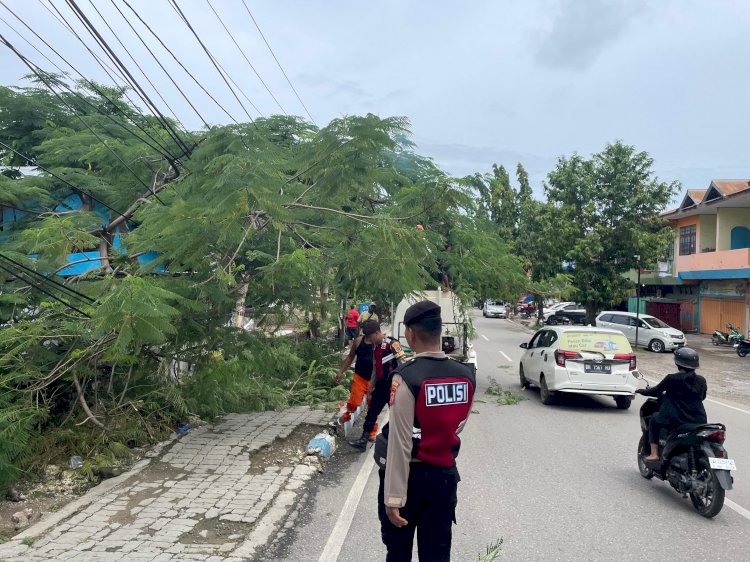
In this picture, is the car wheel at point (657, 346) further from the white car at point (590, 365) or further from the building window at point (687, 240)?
the white car at point (590, 365)

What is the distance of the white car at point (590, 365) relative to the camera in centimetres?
1188

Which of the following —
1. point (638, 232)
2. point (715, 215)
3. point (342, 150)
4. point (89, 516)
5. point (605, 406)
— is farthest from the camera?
point (715, 215)

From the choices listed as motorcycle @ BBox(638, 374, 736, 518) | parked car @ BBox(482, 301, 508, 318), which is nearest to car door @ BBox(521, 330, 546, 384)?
motorcycle @ BBox(638, 374, 736, 518)

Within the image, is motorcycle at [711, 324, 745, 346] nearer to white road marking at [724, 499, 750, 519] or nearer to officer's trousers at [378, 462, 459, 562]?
white road marking at [724, 499, 750, 519]

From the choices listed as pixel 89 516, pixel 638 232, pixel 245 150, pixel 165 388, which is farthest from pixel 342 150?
pixel 638 232

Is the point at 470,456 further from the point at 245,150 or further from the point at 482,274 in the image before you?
the point at 482,274

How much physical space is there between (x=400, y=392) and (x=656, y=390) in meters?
4.56

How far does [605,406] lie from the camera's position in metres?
12.9

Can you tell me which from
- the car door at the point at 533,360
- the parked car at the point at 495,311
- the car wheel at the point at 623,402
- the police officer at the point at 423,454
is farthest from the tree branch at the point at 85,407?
the parked car at the point at 495,311

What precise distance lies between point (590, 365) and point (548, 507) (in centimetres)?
628

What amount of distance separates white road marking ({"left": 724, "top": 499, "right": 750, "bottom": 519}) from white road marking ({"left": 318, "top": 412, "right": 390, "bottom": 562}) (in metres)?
3.76

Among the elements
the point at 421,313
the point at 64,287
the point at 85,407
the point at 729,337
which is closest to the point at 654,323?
the point at 729,337

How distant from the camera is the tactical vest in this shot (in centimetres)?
336

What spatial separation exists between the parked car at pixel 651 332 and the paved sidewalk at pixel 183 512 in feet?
72.7
